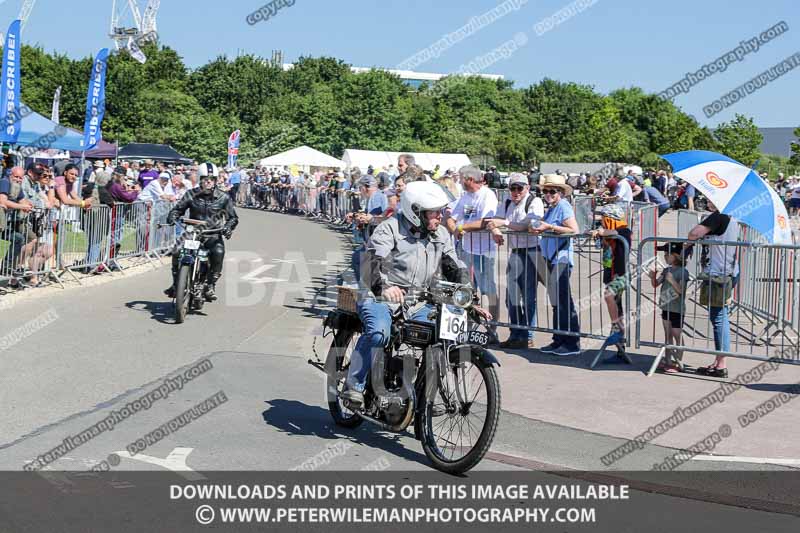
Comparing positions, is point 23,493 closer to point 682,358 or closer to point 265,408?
point 265,408

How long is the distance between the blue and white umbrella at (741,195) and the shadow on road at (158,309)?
6735mm

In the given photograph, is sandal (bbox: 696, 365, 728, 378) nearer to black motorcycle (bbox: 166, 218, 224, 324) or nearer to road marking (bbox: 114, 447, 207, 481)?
road marking (bbox: 114, 447, 207, 481)

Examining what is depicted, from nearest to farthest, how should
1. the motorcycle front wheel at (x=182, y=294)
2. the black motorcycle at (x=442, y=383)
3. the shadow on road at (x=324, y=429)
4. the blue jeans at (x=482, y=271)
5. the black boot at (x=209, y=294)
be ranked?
the black motorcycle at (x=442, y=383)
the shadow on road at (x=324, y=429)
the blue jeans at (x=482, y=271)
the motorcycle front wheel at (x=182, y=294)
the black boot at (x=209, y=294)

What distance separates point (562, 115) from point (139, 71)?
42.0 meters

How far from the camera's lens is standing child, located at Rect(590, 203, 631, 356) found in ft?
32.7

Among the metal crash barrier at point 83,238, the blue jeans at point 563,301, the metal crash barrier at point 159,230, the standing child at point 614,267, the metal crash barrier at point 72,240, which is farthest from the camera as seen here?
the metal crash barrier at point 159,230

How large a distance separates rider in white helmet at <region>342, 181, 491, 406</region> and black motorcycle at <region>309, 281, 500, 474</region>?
0.10 meters

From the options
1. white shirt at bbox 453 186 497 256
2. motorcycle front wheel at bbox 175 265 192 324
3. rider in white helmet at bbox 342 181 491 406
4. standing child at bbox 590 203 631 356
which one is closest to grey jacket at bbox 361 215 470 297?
rider in white helmet at bbox 342 181 491 406

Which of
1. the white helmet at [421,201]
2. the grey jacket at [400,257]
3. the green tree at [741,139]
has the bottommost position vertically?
the grey jacket at [400,257]

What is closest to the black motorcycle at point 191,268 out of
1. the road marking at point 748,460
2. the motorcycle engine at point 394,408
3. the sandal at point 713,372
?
the motorcycle engine at point 394,408

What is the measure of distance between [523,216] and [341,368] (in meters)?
4.35

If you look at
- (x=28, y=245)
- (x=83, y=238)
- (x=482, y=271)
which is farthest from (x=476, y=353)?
(x=83, y=238)

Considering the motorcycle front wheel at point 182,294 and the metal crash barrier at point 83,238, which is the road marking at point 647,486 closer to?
the motorcycle front wheel at point 182,294

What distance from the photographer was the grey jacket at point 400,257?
262 inches
